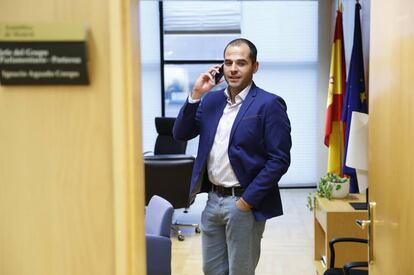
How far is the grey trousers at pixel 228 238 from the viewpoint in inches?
89.7

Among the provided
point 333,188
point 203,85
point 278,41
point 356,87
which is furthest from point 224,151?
point 278,41

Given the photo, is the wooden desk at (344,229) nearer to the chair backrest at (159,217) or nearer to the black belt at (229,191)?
the black belt at (229,191)

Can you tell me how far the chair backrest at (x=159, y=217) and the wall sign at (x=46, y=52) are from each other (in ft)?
4.65

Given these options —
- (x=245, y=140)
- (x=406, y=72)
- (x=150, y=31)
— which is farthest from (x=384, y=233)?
(x=150, y=31)

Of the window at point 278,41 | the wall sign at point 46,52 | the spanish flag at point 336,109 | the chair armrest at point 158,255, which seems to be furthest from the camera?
the window at point 278,41

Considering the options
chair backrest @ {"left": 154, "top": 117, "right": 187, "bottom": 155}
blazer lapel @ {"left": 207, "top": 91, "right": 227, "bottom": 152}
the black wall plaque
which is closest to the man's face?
blazer lapel @ {"left": 207, "top": 91, "right": 227, "bottom": 152}

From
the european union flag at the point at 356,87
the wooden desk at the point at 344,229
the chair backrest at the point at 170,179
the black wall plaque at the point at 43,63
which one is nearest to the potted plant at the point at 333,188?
the wooden desk at the point at 344,229

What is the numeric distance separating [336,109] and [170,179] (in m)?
2.14

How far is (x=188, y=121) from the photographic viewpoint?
8.06 ft

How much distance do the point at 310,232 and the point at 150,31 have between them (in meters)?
3.92

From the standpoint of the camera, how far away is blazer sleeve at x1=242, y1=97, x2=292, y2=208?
2.23 meters

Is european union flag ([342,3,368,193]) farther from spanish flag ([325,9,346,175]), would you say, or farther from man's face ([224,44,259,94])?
man's face ([224,44,259,94])

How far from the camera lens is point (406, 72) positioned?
1.51m

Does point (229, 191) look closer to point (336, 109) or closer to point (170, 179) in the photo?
point (170, 179)
